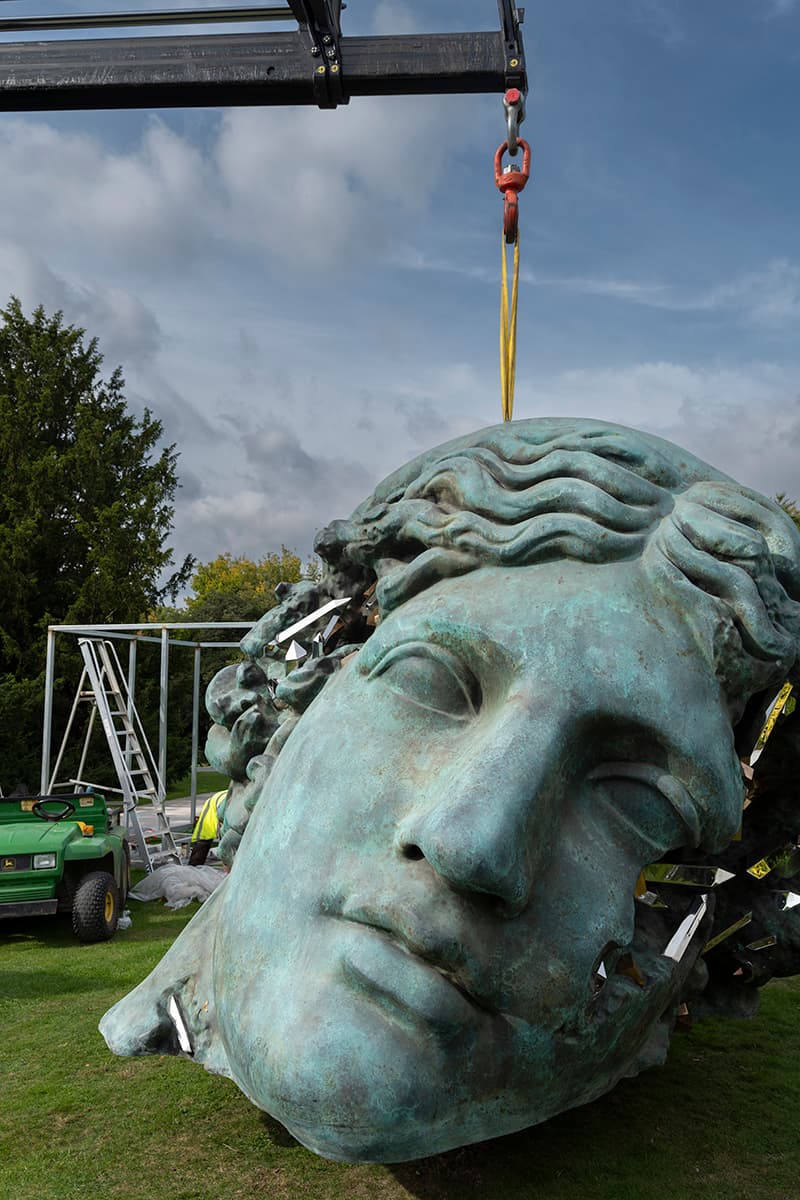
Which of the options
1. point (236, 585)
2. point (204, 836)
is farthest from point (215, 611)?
point (204, 836)

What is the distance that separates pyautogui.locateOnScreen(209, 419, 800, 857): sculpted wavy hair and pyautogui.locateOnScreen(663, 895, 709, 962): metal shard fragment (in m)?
0.71

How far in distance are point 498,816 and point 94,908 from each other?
21.0 feet

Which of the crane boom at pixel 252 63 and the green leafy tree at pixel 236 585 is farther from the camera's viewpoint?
the green leafy tree at pixel 236 585

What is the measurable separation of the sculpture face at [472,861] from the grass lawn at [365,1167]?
1.01 meters

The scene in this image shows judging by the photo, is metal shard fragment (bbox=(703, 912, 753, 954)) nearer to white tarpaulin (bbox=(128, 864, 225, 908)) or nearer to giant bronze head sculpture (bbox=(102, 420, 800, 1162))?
giant bronze head sculpture (bbox=(102, 420, 800, 1162))

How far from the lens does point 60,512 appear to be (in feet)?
55.2

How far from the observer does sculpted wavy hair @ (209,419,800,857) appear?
2.16 m

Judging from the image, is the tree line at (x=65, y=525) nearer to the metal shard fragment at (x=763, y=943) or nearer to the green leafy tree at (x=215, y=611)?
the green leafy tree at (x=215, y=611)

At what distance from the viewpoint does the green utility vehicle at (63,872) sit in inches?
293

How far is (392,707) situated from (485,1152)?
Answer: 1.90m

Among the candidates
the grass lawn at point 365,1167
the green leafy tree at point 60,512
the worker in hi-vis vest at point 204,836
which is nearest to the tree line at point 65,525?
the green leafy tree at point 60,512

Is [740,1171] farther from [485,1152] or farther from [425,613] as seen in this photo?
[425,613]

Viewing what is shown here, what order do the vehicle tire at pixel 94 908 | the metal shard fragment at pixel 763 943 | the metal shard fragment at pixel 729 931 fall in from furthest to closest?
the vehicle tire at pixel 94 908 < the metal shard fragment at pixel 763 943 < the metal shard fragment at pixel 729 931

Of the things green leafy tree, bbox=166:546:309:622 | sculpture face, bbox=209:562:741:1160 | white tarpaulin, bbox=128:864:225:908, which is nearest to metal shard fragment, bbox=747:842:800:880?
sculpture face, bbox=209:562:741:1160
